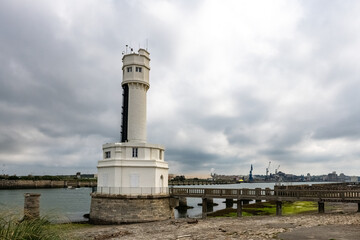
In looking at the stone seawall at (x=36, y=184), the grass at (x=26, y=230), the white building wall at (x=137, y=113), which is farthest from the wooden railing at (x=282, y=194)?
the stone seawall at (x=36, y=184)

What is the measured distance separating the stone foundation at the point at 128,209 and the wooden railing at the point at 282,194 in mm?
2728

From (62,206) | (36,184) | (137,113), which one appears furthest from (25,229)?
(36,184)

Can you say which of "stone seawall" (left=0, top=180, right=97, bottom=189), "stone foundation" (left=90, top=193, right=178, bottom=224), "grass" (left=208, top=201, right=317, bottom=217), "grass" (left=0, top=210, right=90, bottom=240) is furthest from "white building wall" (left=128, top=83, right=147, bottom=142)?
"stone seawall" (left=0, top=180, right=97, bottom=189)

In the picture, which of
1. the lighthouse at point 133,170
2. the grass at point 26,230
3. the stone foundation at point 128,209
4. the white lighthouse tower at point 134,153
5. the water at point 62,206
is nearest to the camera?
the grass at point 26,230

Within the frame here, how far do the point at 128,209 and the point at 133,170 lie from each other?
3.73m

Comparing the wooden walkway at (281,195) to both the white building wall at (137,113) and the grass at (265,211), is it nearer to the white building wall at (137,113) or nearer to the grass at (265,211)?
the grass at (265,211)

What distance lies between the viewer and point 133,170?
31.0 meters

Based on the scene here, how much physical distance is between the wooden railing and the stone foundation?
8.95ft

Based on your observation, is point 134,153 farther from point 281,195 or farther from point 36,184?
point 36,184

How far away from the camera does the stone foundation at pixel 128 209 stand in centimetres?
2905

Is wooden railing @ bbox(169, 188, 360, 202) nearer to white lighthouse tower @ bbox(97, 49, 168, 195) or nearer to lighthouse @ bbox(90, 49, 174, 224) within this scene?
lighthouse @ bbox(90, 49, 174, 224)

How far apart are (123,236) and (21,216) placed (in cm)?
1382

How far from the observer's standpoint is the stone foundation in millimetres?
29047

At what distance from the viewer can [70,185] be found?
4958 inches
